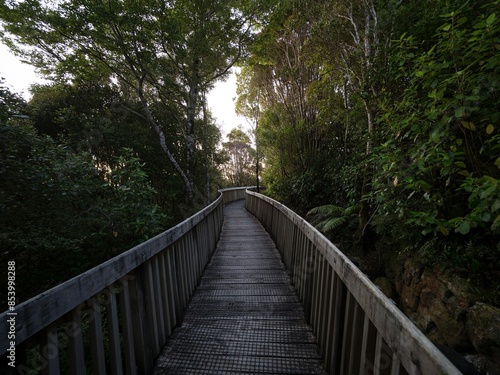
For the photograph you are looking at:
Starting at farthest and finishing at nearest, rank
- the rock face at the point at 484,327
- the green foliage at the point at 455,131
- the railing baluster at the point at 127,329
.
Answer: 1. the rock face at the point at 484,327
2. the green foliage at the point at 455,131
3. the railing baluster at the point at 127,329

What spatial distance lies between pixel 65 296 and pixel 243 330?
6.53ft

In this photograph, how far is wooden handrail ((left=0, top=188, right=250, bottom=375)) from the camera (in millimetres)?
1068

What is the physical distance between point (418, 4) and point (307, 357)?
5.66 metres

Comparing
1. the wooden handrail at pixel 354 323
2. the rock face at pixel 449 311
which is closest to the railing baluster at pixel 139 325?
the wooden handrail at pixel 354 323

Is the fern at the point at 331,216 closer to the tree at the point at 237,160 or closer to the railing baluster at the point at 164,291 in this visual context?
the railing baluster at the point at 164,291

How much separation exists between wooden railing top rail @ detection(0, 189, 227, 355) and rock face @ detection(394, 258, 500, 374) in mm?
3393

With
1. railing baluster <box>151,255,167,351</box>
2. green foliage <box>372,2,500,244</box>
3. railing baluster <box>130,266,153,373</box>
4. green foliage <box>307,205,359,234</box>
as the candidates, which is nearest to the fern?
green foliage <box>307,205,359,234</box>

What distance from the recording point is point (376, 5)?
4910 millimetres

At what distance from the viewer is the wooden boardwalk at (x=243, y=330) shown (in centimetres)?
215

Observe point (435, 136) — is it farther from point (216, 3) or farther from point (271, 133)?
point (216, 3)

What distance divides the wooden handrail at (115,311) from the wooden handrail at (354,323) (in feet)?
5.09

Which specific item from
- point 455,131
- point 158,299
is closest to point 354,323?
point 158,299

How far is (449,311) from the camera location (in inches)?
111

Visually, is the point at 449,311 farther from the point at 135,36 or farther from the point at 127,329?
the point at 135,36
